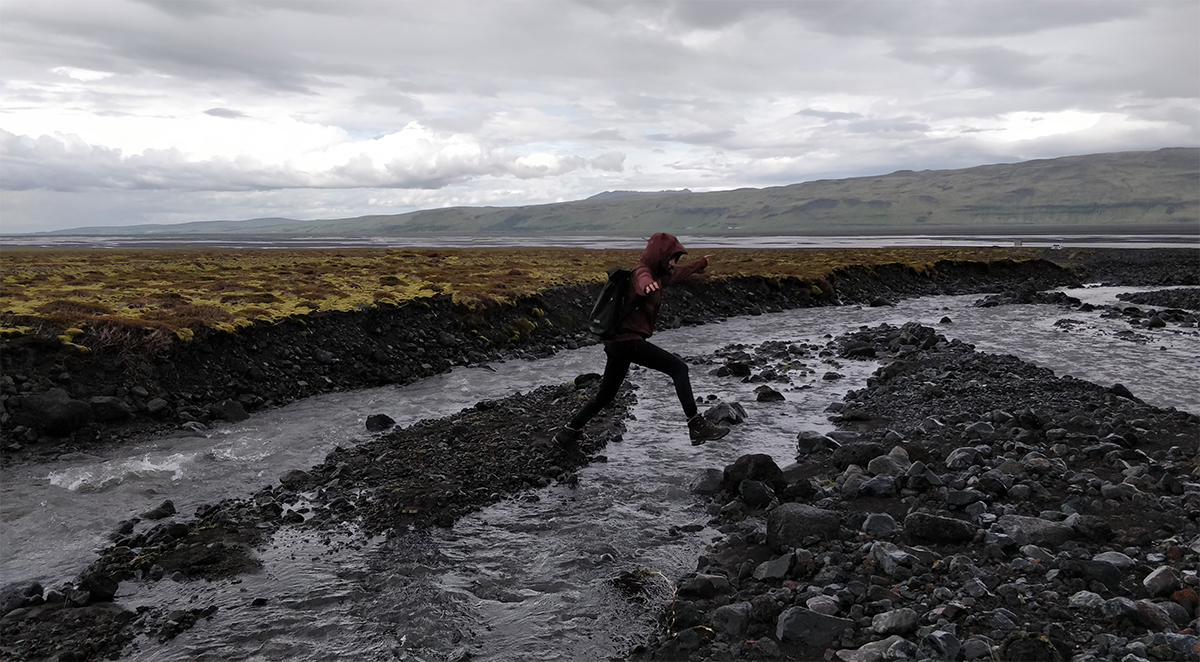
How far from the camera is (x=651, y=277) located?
33.9 feet

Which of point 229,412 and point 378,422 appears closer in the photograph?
point 378,422

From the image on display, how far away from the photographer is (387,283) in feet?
106

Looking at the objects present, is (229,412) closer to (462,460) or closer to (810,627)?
(462,460)

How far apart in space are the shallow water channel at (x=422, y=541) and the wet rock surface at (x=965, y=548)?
0.88 m

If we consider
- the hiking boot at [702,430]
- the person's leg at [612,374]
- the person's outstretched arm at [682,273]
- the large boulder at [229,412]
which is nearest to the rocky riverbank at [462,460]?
the large boulder at [229,412]

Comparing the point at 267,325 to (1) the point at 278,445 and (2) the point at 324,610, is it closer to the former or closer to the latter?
(1) the point at 278,445

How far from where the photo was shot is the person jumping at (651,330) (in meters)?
10.4

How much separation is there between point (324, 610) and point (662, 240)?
6.67 meters

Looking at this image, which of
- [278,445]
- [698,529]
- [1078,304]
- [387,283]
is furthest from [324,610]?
[1078,304]

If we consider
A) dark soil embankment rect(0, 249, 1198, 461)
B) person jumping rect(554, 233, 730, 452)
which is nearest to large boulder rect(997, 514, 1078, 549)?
person jumping rect(554, 233, 730, 452)

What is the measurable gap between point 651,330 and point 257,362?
43.7ft

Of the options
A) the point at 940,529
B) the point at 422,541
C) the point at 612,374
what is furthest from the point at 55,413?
the point at 940,529

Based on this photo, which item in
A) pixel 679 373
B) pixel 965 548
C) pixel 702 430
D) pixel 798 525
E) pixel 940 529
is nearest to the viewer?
pixel 965 548

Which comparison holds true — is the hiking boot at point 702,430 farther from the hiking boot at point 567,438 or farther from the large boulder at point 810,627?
the large boulder at point 810,627
